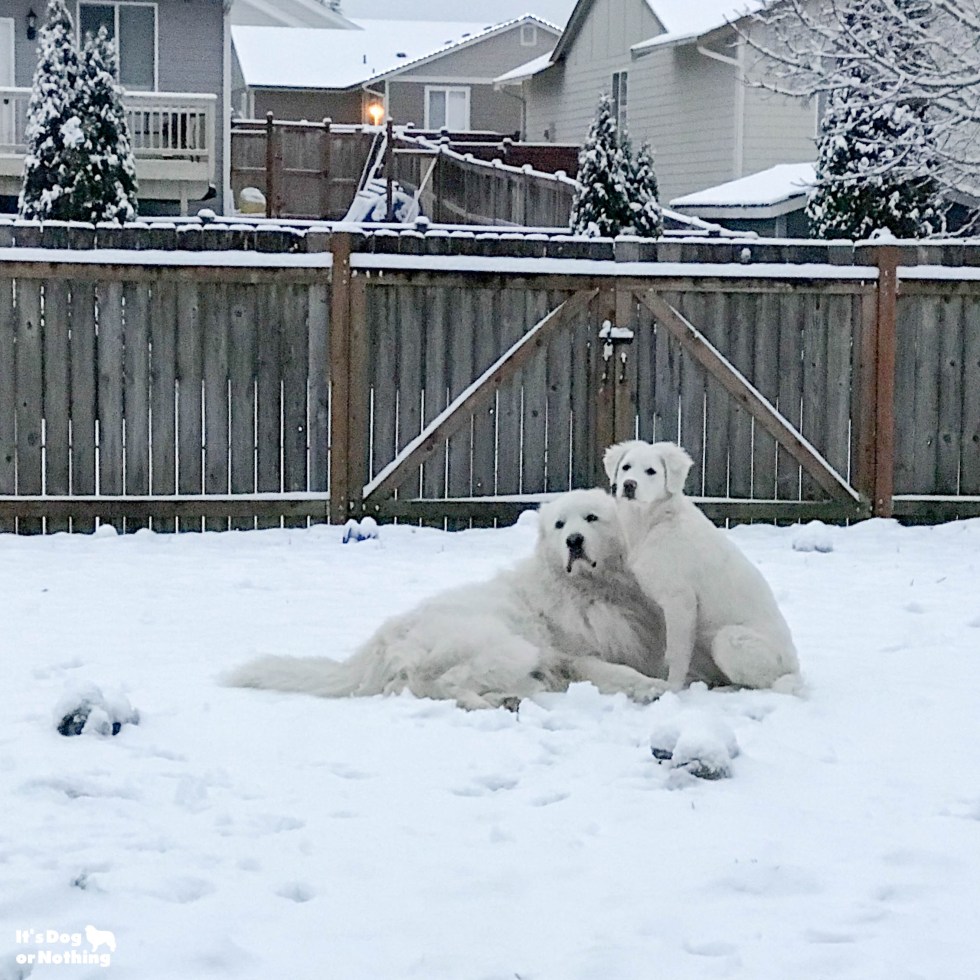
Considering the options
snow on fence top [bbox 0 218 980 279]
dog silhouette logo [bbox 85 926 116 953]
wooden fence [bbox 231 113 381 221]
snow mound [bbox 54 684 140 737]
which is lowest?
dog silhouette logo [bbox 85 926 116 953]

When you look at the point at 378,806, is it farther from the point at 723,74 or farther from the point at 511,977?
the point at 723,74

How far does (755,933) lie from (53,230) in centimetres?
776

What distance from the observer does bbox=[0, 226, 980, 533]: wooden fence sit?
9.98 meters

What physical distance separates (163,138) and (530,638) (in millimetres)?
19249

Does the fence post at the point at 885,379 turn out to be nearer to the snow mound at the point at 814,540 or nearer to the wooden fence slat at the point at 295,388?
the snow mound at the point at 814,540

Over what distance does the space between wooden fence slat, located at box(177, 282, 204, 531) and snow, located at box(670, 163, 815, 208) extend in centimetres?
1536

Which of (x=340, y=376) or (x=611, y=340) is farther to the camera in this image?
(x=611, y=340)

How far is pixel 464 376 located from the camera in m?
10.4

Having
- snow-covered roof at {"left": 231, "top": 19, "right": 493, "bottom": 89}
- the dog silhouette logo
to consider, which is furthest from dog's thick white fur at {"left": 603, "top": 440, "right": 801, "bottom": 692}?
snow-covered roof at {"left": 231, "top": 19, "right": 493, "bottom": 89}

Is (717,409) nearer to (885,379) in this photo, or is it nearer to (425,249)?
(885,379)

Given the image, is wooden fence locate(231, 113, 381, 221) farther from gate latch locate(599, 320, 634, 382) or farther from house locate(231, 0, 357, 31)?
house locate(231, 0, 357, 31)

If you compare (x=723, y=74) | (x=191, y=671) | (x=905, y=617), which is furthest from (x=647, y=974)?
(x=723, y=74)

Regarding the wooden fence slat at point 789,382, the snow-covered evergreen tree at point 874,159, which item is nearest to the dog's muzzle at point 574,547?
the wooden fence slat at point 789,382

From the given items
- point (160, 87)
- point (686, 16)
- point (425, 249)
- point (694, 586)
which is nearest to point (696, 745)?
point (694, 586)
